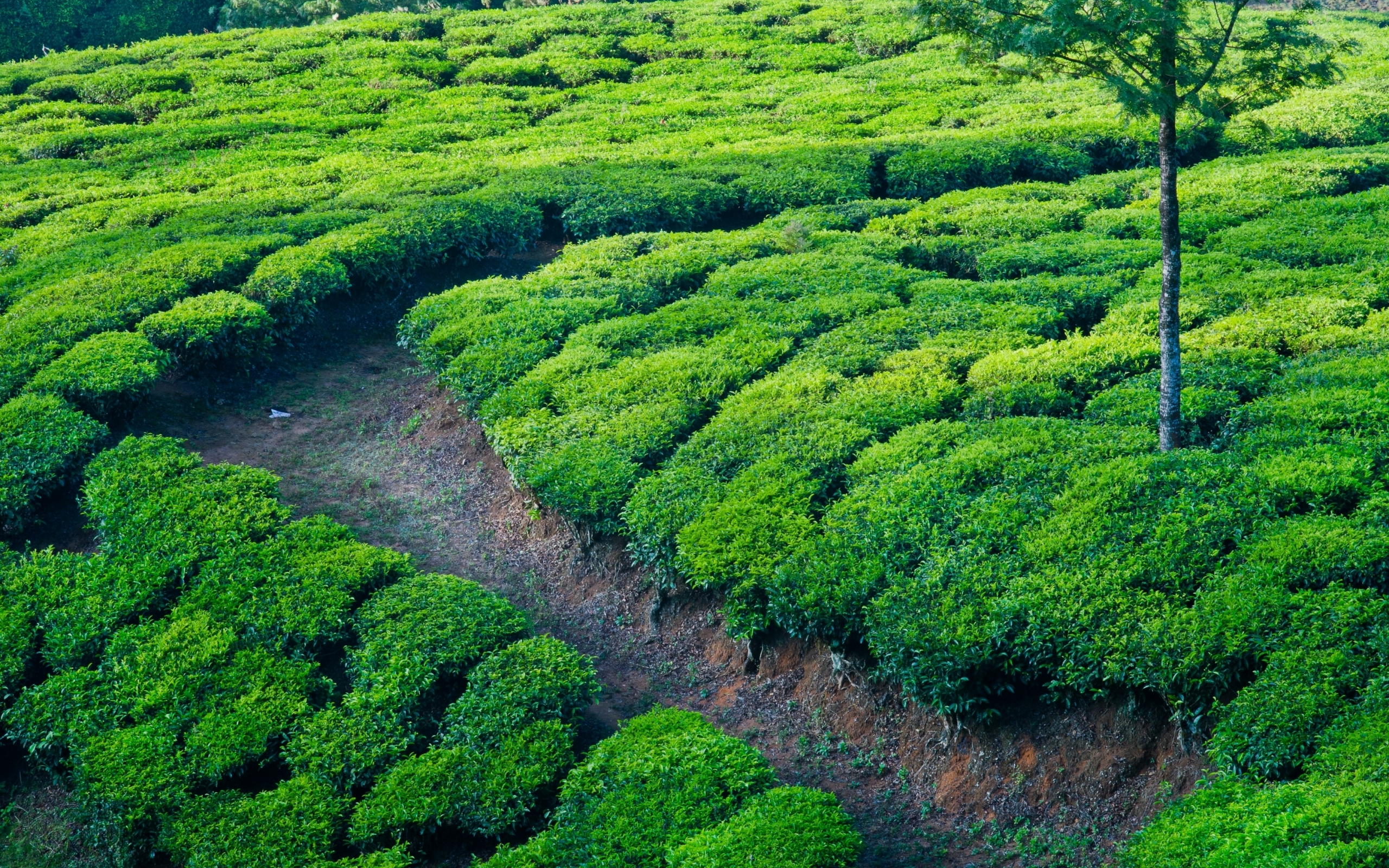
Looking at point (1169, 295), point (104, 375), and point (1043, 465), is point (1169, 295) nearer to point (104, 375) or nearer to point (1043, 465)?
point (1043, 465)

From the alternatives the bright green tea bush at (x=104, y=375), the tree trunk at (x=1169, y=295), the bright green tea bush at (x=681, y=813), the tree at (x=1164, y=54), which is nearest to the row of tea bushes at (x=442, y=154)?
the bright green tea bush at (x=104, y=375)

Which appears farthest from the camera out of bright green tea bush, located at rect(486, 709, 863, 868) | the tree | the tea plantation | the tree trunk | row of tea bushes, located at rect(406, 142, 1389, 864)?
the tree trunk

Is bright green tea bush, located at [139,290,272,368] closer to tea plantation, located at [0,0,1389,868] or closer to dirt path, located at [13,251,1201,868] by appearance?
tea plantation, located at [0,0,1389,868]

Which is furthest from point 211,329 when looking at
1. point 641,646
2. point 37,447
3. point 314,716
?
point 641,646

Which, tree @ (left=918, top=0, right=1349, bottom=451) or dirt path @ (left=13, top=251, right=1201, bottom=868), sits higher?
tree @ (left=918, top=0, right=1349, bottom=451)

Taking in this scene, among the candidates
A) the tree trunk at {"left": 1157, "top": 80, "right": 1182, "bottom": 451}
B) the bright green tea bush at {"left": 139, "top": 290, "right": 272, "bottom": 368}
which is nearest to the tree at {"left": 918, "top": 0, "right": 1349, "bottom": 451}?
the tree trunk at {"left": 1157, "top": 80, "right": 1182, "bottom": 451}
